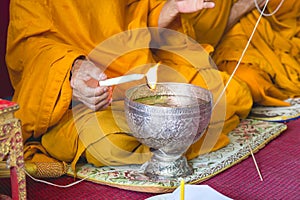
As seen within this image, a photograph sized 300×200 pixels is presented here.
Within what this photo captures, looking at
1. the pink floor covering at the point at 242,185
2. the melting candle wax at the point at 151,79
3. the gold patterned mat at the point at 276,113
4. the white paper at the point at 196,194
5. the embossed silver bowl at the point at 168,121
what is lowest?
the gold patterned mat at the point at 276,113

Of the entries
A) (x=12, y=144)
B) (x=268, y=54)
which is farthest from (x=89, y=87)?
(x=268, y=54)

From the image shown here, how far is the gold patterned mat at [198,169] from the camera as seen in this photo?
1.52 meters

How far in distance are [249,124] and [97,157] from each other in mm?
780

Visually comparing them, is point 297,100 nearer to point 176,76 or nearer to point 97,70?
point 176,76

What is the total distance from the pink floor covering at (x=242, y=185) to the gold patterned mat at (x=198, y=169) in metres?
0.02

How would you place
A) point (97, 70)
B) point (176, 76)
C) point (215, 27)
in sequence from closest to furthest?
1. point (97, 70)
2. point (176, 76)
3. point (215, 27)

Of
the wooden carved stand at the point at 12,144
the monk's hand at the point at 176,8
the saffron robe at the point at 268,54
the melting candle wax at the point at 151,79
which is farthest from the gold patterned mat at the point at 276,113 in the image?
the wooden carved stand at the point at 12,144

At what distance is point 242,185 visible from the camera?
5.16ft

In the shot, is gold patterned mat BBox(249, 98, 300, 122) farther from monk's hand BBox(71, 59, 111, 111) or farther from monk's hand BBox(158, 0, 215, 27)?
monk's hand BBox(71, 59, 111, 111)

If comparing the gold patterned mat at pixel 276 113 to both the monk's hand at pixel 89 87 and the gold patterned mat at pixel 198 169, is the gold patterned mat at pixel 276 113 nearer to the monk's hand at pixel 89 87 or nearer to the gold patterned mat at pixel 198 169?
the gold patterned mat at pixel 198 169

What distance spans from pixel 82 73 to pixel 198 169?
51 centimetres

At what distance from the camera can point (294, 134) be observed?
2016mm

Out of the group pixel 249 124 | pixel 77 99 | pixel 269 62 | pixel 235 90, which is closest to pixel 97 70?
pixel 77 99


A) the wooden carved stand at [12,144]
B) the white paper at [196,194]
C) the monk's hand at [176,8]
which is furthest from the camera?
the monk's hand at [176,8]
